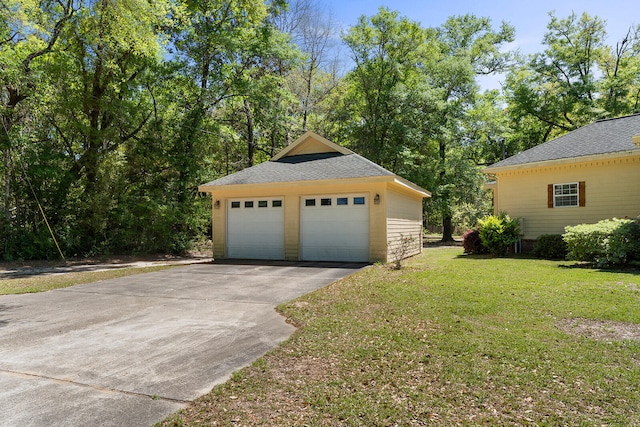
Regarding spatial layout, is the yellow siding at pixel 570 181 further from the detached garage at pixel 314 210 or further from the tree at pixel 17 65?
the tree at pixel 17 65

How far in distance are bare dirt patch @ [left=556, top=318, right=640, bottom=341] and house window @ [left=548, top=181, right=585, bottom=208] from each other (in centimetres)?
951

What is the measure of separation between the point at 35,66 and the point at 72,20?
11.2 ft

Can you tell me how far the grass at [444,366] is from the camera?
2.69m

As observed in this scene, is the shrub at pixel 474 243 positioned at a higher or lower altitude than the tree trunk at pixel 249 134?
lower

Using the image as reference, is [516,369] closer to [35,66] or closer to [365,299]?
[365,299]

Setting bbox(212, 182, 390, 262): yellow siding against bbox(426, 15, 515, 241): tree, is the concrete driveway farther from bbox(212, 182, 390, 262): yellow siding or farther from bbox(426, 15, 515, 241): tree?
bbox(426, 15, 515, 241): tree

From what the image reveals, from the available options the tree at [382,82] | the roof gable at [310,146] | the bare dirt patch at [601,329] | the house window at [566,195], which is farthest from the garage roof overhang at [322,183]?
the tree at [382,82]

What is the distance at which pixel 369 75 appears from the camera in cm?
2378

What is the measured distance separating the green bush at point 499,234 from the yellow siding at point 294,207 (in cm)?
451

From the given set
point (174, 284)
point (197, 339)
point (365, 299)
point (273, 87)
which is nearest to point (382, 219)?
point (365, 299)

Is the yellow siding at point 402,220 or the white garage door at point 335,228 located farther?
the yellow siding at point 402,220

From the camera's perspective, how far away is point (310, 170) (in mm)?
12969

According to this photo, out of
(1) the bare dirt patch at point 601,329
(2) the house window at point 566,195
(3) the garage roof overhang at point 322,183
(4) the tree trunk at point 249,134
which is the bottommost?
(1) the bare dirt patch at point 601,329

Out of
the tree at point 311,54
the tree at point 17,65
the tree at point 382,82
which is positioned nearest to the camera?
the tree at point 17,65
